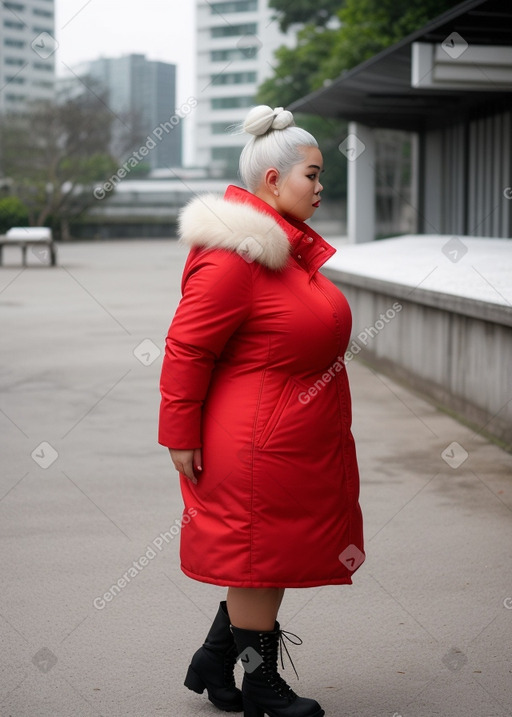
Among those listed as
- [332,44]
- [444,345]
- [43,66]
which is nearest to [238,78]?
[43,66]

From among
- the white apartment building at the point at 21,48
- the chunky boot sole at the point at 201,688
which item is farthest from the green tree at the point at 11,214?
the white apartment building at the point at 21,48

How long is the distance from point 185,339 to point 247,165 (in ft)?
1.79

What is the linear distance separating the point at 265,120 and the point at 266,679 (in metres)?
1.59

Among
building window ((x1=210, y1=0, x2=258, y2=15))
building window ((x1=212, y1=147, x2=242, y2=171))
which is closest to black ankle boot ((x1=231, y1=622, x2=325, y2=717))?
building window ((x1=212, y1=147, x2=242, y2=171))

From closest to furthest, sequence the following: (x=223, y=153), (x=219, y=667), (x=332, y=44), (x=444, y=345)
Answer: (x=219, y=667)
(x=444, y=345)
(x=332, y=44)
(x=223, y=153)

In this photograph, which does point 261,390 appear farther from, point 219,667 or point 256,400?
point 219,667

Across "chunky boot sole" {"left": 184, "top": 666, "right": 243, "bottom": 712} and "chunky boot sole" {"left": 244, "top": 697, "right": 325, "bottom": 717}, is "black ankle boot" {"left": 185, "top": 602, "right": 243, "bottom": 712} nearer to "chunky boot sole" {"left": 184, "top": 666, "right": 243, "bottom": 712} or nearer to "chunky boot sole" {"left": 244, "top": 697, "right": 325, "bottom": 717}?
"chunky boot sole" {"left": 184, "top": 666, "right": 243, "bottom": 712}

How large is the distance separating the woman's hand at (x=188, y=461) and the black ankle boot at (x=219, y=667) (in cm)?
52

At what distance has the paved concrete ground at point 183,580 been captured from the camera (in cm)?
342

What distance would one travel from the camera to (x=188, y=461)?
292cm

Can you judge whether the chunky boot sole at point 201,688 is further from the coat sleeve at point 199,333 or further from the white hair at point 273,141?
the white hair at point 273,141

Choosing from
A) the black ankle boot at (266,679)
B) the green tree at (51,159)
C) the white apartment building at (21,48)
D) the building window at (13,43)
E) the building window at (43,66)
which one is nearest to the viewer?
the black ankle boot at (266,679)

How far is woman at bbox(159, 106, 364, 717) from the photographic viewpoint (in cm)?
287

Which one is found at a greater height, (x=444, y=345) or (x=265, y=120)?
(x=265, y=120)
